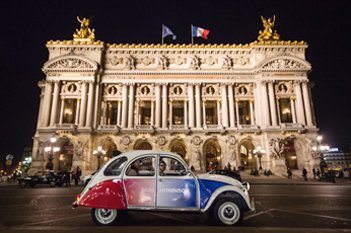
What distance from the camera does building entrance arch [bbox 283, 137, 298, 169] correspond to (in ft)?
113

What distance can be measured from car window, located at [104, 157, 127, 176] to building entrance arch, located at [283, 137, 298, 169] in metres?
33.8

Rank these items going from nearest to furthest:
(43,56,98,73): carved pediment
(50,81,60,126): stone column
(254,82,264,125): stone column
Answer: (50,81,60,126): stone column
(254,82,264,125): stone column
(43,56,98,73): carved pediment

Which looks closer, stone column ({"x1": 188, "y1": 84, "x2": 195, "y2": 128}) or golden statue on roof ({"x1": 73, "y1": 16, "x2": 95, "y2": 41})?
stone column ({"x1": 188, "y1": 84, "x2": 195, "y2": 128})

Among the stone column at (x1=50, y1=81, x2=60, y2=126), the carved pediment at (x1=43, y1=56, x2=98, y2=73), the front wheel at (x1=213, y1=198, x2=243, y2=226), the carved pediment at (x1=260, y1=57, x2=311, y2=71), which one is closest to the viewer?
the front wheel at (x1=213, y1=198, x2=243, y2=226)

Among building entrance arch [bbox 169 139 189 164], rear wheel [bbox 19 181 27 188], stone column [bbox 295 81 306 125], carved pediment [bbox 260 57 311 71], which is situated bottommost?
rear wheel [bbox 19 181 27 188]

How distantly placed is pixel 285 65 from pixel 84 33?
36.3m

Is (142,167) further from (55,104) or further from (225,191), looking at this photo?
(55,104)

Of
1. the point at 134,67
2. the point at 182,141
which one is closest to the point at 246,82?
the point at 182,141

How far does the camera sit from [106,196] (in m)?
5.48

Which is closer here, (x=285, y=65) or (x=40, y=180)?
(x=40, y=180)

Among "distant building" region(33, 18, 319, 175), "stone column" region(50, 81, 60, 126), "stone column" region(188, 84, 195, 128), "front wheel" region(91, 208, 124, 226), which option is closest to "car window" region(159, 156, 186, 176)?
"front wheel" region(91, 208, 124, 226)

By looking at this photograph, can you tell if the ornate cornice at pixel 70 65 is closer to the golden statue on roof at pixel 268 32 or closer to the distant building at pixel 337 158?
the golden statue on roof at pixel 268 32

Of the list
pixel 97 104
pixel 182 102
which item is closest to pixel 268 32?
pixel 182 102

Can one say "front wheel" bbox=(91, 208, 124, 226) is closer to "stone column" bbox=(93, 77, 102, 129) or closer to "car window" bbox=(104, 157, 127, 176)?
"car window" bbox=(104, 157, 127, 176)
